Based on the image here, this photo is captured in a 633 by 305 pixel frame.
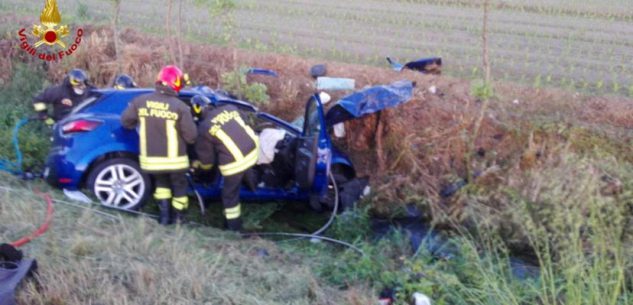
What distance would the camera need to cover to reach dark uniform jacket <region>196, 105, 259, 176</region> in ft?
24.5

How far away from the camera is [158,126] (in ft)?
24.0

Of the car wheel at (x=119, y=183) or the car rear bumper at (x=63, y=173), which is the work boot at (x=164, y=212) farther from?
the car rear bumper at (x=63, y=173)

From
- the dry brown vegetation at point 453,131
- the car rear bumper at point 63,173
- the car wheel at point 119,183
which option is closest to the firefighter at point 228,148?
the car wheel at point 119,183

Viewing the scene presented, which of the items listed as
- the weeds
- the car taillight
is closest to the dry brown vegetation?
the weeds

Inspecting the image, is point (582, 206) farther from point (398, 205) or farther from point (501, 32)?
point (501, 32)

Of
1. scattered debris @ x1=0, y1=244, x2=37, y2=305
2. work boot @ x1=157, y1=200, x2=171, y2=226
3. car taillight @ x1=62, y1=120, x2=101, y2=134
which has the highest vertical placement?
car taillight @ x1=62, y1=120, x2=101, y2=134

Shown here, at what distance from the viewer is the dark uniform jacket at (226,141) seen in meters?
7.47

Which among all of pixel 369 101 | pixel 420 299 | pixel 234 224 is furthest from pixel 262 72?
pixel 420 299

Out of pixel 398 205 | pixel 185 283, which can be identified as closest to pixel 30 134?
pixel 398 205

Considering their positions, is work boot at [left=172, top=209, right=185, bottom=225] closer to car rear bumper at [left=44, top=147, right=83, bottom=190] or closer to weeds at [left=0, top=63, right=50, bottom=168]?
car rear bumper at [left=44, top=147, right=83, bottom=190]

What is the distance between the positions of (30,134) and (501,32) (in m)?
11.5

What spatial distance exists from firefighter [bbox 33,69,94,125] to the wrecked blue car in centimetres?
124

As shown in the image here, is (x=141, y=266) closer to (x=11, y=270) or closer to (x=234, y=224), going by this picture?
(x=11, y=270)

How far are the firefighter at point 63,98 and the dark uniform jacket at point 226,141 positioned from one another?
96.7 inches
